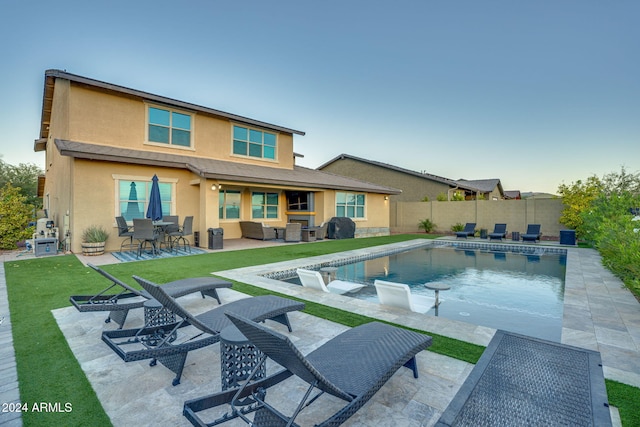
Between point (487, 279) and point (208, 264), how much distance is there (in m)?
7.98

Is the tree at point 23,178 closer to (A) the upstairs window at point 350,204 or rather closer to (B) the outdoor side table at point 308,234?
(B) the outdoor side table at point 308,234

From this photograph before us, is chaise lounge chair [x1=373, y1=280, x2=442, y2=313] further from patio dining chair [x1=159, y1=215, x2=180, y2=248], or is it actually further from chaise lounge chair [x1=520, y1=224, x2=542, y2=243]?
chaise lounge chair [x1=520, y1=224, x2=542, y2=243]

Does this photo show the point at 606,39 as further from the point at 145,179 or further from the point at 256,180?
the point at 145,179

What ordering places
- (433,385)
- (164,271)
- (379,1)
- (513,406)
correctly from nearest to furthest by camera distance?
(513,406)
(433,385)
(164,271)
(379,1)

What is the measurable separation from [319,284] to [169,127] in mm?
11304

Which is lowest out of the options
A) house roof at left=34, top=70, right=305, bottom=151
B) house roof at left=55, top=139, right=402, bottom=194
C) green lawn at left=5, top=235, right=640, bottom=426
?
green lawn at left=5, top=235, right=640, bottom=426

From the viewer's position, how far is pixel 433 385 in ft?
8.84

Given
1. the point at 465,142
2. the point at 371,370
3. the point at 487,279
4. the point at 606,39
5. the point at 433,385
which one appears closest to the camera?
the point at 371,370

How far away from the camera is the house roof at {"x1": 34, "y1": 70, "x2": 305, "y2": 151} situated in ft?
36.4

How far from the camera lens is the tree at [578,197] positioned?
15.2m

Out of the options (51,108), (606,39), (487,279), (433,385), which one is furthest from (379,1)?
(51,108)

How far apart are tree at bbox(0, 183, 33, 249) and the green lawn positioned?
4.08 meters

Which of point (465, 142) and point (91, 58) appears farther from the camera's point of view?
point (465, 142)

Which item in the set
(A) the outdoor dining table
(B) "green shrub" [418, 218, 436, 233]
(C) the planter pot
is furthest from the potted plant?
(B) "green shrub" [418, 218, 436, 233]
